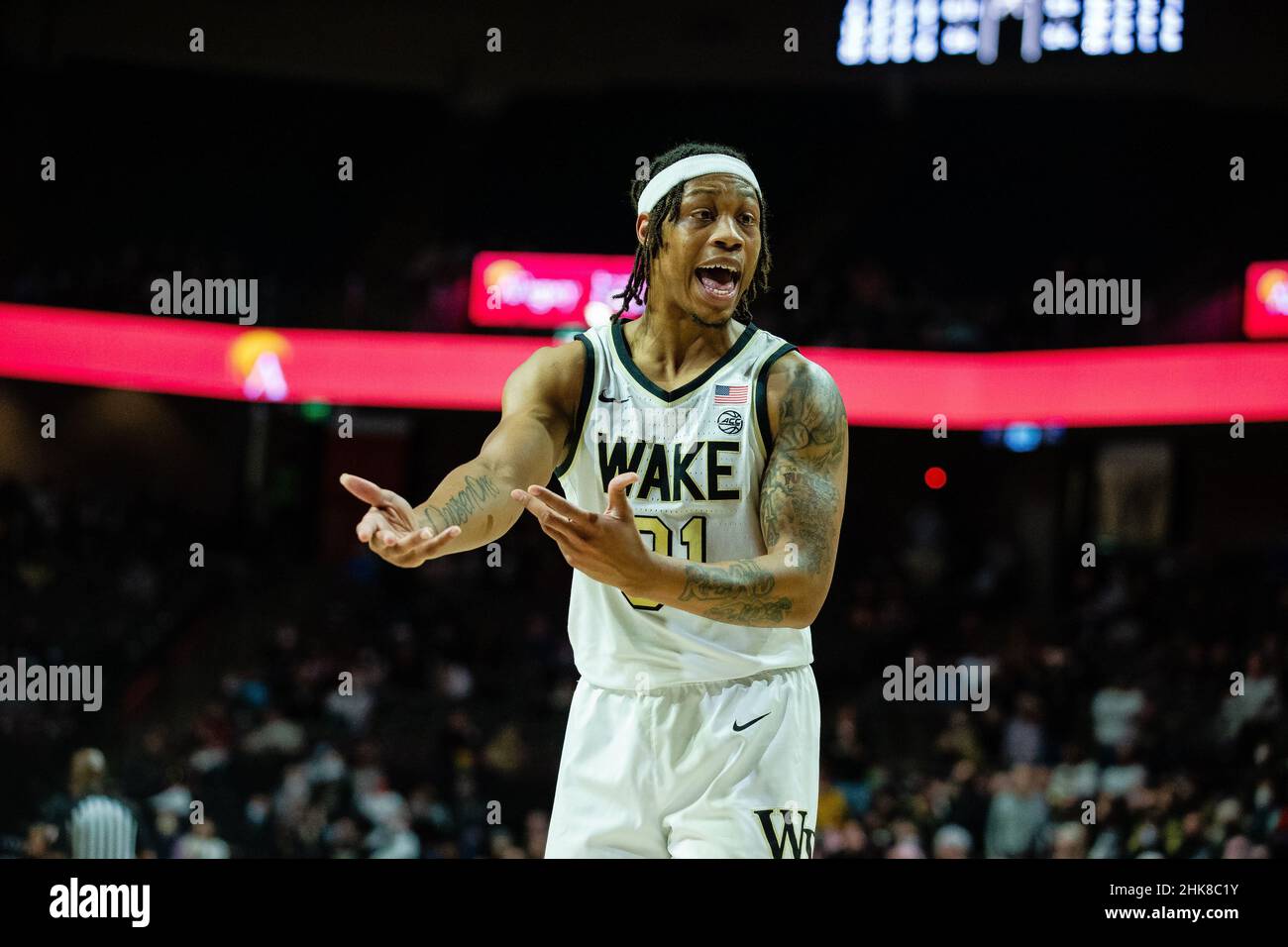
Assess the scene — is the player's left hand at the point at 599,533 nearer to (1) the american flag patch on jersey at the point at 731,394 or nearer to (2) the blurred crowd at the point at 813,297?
(1) the american flag patch on jersey at the point at 731,394

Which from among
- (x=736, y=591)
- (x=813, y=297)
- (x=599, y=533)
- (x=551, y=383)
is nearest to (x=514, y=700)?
(x=813, y=297)

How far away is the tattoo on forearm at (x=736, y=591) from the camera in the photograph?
8.57ft

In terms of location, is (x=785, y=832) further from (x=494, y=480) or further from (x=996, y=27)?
(x=996, y=27)

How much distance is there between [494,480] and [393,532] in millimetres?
390

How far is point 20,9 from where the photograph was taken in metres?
9.28

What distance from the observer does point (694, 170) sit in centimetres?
311

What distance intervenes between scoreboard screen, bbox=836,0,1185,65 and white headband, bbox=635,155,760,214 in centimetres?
516

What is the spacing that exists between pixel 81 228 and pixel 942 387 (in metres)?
6.10

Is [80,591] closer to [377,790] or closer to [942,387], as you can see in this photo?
[377,790]

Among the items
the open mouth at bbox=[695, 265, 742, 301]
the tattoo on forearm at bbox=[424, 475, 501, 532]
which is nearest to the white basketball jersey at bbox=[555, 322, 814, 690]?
the open mouth at bbox=[695, 265, 742, 301]

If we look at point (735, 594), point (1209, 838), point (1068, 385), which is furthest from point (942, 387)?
point (735, 594)

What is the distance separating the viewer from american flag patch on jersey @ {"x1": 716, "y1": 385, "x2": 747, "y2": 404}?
9.81ft

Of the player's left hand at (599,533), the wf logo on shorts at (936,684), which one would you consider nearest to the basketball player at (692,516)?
the player's left hand at (599,533)

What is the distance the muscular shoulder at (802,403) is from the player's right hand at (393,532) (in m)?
0.72
